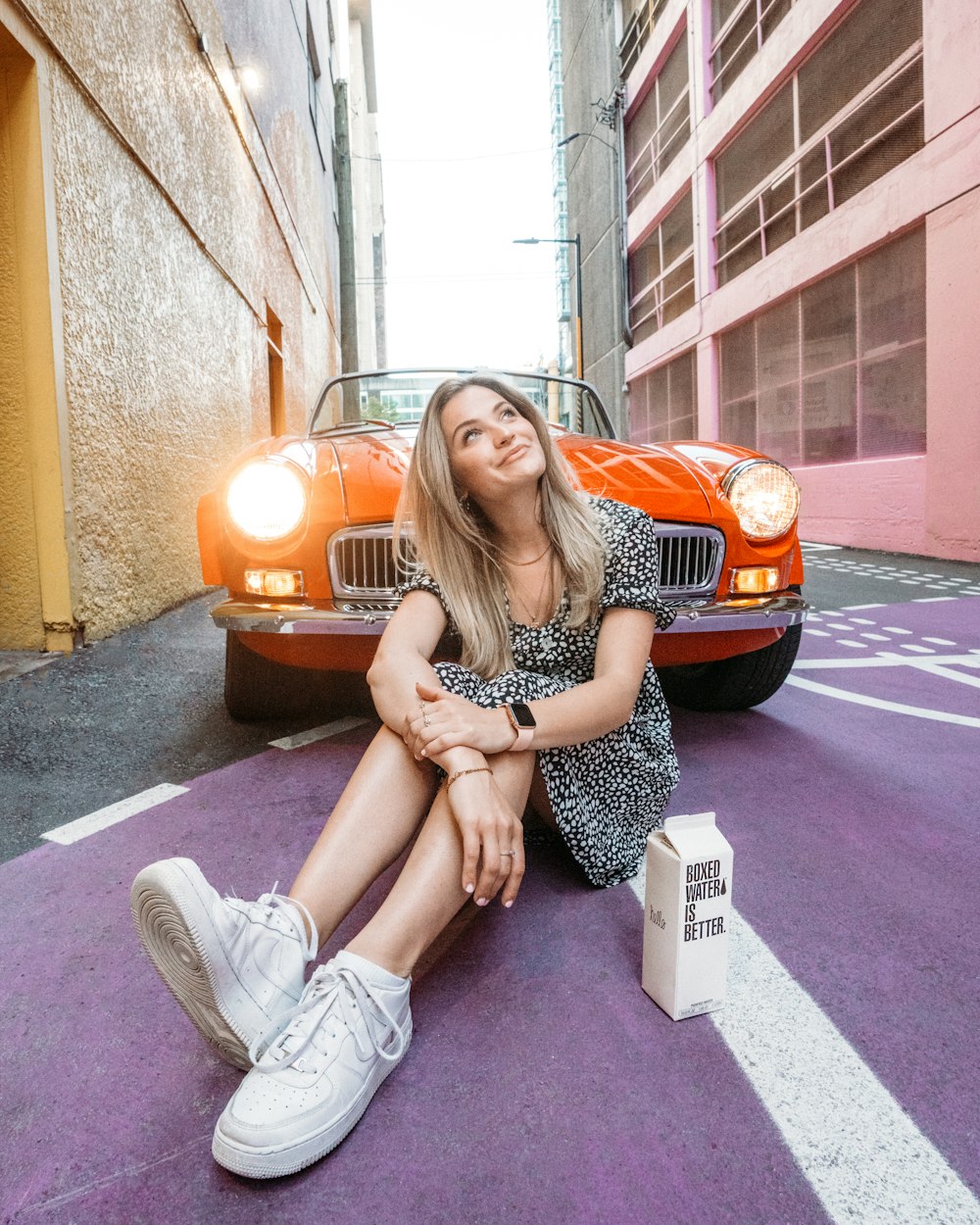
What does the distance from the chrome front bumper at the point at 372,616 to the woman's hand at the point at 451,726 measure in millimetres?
799

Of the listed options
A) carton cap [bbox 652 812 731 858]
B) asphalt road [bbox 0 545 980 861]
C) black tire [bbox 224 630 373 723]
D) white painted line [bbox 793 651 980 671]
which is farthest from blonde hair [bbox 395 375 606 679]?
white painted line [bbox 793 651 980 671]

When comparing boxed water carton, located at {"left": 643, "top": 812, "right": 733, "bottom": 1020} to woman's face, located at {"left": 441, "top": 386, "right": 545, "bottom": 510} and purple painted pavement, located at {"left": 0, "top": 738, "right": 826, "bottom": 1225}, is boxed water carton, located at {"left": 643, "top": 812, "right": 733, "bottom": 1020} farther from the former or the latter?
woman's face, located at {"left": 441, "top": 386, "right": 545, "bottom": 510}

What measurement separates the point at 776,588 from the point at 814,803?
670mm

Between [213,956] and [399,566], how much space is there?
126 cm

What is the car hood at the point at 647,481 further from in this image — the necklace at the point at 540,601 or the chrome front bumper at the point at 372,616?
the necklace at the point at 540,601

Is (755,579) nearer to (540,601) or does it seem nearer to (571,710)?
(540,601)

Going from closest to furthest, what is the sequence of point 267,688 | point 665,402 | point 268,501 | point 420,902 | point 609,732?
1. point 420,902
2. point 609,732
3. point 268,501
4. point 267,688
5. point 665,402

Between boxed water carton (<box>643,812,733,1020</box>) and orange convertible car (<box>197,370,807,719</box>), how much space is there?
42.7 inches

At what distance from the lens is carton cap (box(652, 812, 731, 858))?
116 centimetres

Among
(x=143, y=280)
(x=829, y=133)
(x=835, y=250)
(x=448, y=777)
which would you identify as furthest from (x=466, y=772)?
(x=829, y=133)

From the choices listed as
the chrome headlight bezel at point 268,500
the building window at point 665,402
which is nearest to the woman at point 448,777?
the chrome headlight bezel at point 268,500

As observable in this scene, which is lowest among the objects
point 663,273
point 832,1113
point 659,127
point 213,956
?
point 832,1113

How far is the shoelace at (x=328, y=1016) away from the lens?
106cm

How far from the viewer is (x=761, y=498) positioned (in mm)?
2422
